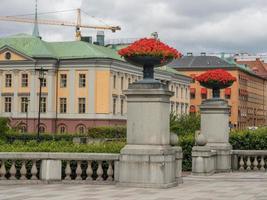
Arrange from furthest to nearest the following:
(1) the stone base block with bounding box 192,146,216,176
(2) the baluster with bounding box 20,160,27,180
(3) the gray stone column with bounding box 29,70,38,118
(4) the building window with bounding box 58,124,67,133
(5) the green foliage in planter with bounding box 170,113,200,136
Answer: (3) the gray stone column with bounding box 29,70,38,118 → (4) the building window with bounding box 58,124,67,133 → (5) the green foliage in planter with bounding box 170,113,200,136 → (1) the stone base block with bounding box 192,146,216,176 → (2) the baluster with bounding box 20,160,27,180

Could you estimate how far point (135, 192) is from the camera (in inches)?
562

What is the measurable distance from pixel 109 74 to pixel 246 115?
62.5 metres

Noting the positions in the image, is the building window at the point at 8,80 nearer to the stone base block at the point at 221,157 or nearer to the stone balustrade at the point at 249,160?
the stone balustrade at the point at 249,160

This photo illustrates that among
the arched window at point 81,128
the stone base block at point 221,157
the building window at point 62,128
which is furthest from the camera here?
the building window at point 62,128

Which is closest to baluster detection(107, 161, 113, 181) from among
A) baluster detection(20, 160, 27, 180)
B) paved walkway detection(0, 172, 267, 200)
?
paved walkway detection(0, 172, 267, 200)

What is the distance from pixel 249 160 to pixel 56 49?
7054 centimetres

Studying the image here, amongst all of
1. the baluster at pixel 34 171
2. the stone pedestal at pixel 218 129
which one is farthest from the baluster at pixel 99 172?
the stone pedestal at pixel 218 129

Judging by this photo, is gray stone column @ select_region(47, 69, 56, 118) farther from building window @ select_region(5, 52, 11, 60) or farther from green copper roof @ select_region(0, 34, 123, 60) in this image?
building window @ select_region(5, 52, 11, 60)

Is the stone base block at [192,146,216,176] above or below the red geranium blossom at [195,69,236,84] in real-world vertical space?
below

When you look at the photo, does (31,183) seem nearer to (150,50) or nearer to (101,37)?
(150,50)

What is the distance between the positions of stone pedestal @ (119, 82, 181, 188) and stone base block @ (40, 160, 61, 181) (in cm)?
179

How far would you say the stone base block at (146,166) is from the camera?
1505 centimetres

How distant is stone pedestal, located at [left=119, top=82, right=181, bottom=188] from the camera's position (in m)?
15.1

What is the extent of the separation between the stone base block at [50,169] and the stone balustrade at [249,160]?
27.3 ft
